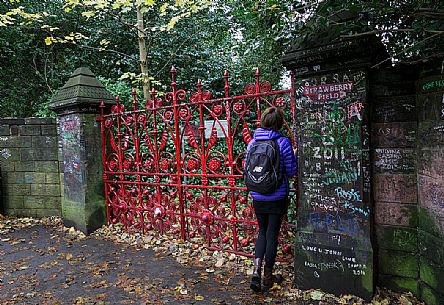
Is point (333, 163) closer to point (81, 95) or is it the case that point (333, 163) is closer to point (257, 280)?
point (257, 280)

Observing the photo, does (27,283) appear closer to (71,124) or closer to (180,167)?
(180,167)

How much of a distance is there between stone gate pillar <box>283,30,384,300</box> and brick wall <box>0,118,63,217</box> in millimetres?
4893

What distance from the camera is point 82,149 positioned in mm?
5602

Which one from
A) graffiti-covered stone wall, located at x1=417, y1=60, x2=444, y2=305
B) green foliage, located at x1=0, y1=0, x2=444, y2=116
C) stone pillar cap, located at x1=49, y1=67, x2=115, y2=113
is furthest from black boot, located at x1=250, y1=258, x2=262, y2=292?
green foliage, located at x1=0, y1=0, x2=444, y2=116

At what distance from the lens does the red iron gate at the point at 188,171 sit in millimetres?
4117

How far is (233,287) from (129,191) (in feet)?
8.55

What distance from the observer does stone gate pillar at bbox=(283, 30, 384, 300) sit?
3.04 m

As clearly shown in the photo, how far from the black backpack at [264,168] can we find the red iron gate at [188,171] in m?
0.45

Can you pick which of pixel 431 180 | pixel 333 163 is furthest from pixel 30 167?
pixel 431 180

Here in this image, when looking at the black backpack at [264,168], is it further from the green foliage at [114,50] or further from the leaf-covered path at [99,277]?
the green foliage at [114,50]

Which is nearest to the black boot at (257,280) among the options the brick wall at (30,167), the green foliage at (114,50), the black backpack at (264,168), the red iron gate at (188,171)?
the red iron gate at (188,171)

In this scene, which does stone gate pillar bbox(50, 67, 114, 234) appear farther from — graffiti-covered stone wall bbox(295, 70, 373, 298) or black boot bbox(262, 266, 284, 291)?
graffiti-covered stone wall bbox(295, 70, 373, 298)

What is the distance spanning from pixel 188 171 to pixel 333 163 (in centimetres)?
223

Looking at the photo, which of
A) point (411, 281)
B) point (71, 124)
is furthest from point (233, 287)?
point (71, 124)
